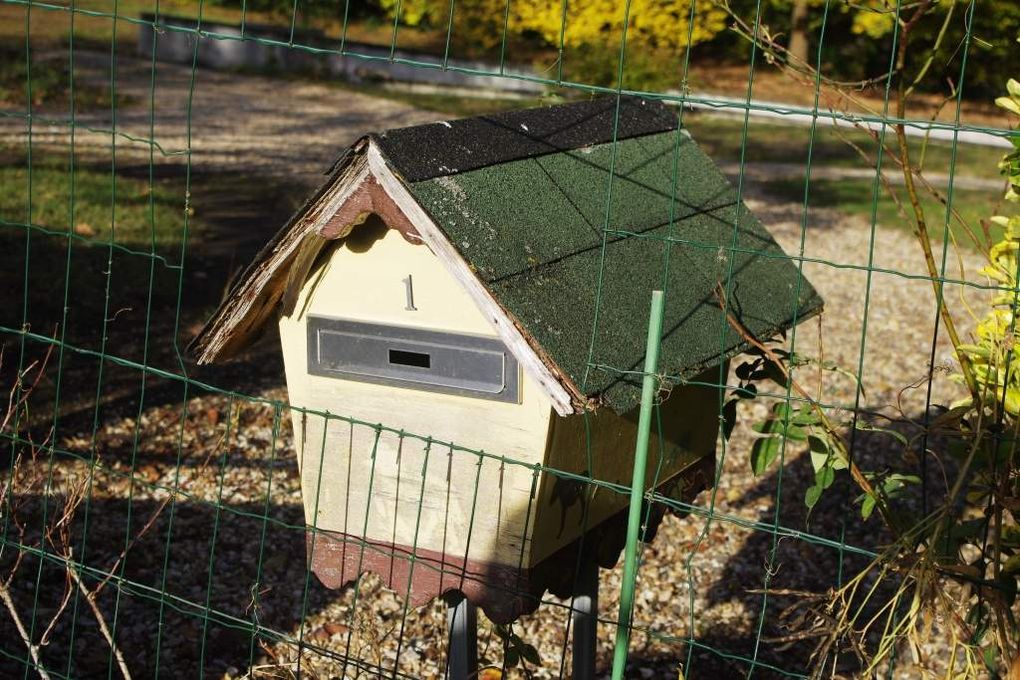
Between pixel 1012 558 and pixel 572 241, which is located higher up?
pixel 572 241

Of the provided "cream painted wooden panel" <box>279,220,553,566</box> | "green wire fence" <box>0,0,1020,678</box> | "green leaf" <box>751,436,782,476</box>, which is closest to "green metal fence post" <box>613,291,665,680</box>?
"green wire fence" <box>0,0,1020,678</box>

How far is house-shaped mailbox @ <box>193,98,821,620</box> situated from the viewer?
2.67 metres

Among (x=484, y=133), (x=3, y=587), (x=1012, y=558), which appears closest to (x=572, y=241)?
(x=484, y=133)

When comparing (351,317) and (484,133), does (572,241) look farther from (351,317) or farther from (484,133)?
(351,317)

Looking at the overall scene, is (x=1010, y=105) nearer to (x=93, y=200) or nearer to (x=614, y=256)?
(x=614, y=256)

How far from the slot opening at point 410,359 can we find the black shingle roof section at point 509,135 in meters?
0.44

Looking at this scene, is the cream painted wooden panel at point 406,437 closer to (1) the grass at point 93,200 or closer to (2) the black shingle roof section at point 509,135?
(2) the black shingle roof section at point 509,135

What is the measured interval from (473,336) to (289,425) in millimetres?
4072

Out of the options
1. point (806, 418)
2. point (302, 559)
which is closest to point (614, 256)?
point (806, 418)

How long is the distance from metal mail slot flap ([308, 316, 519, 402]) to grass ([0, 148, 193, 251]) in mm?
5826

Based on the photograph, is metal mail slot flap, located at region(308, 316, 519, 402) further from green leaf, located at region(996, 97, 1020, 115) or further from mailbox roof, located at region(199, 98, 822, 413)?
green leaf, located at region(996, 97, 1020, 115)

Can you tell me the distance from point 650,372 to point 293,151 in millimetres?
12895

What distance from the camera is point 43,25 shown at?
84.6ft

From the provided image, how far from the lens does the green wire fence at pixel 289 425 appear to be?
8.82ft
